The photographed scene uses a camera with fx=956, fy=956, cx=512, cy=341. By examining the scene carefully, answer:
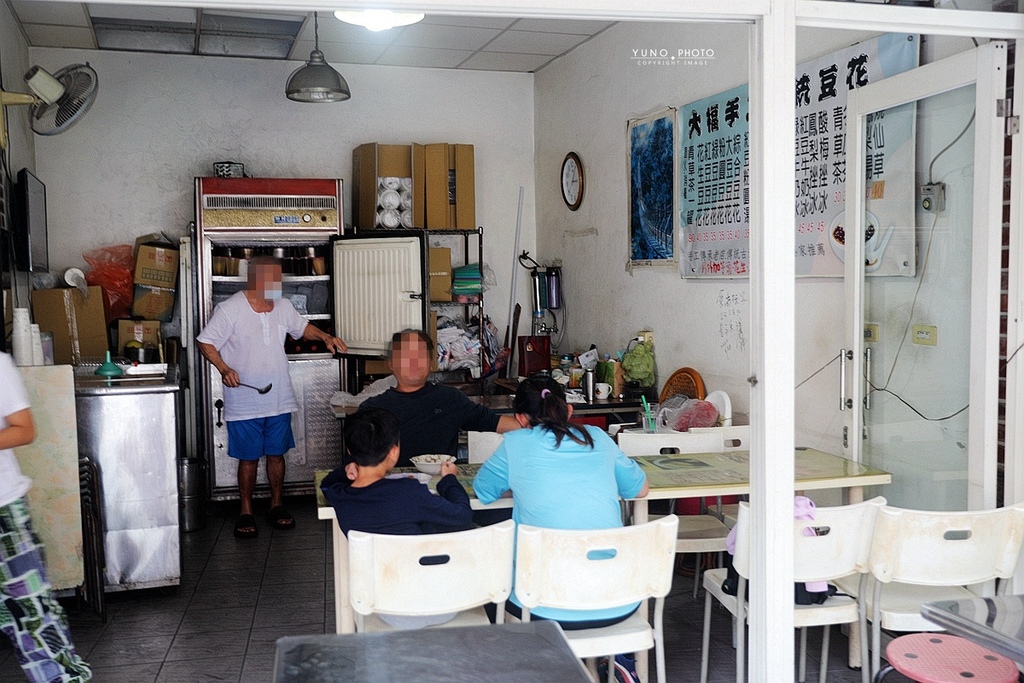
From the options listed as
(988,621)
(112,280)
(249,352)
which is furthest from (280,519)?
(988,621)

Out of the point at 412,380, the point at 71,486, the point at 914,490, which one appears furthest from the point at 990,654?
the point at 71,486

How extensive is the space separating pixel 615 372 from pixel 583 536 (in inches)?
131

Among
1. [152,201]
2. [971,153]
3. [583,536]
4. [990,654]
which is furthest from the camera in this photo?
[152,201]

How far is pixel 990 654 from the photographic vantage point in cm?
238

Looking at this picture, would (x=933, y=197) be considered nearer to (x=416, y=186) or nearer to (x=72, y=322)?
(x=416, y=186)

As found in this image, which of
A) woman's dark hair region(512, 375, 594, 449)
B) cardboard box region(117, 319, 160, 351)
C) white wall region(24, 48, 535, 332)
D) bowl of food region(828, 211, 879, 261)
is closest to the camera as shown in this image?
woman's dark hair region(512, 375, 594, 449)

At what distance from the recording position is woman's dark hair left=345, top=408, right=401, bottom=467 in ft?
9.46

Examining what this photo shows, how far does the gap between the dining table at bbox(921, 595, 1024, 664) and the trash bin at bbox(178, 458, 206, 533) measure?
4.45 meters

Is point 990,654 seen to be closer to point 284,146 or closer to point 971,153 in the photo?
point 971,153

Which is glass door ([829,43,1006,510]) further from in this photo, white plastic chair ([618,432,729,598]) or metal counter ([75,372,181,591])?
metal counter ([75,372,181,591])

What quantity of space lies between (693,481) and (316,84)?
344cm

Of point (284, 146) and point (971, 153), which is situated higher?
point (284, 146)

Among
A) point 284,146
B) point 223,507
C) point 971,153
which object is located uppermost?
point 284,146

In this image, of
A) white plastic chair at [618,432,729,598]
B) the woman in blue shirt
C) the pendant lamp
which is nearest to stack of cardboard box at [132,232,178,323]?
the pendant lamp
